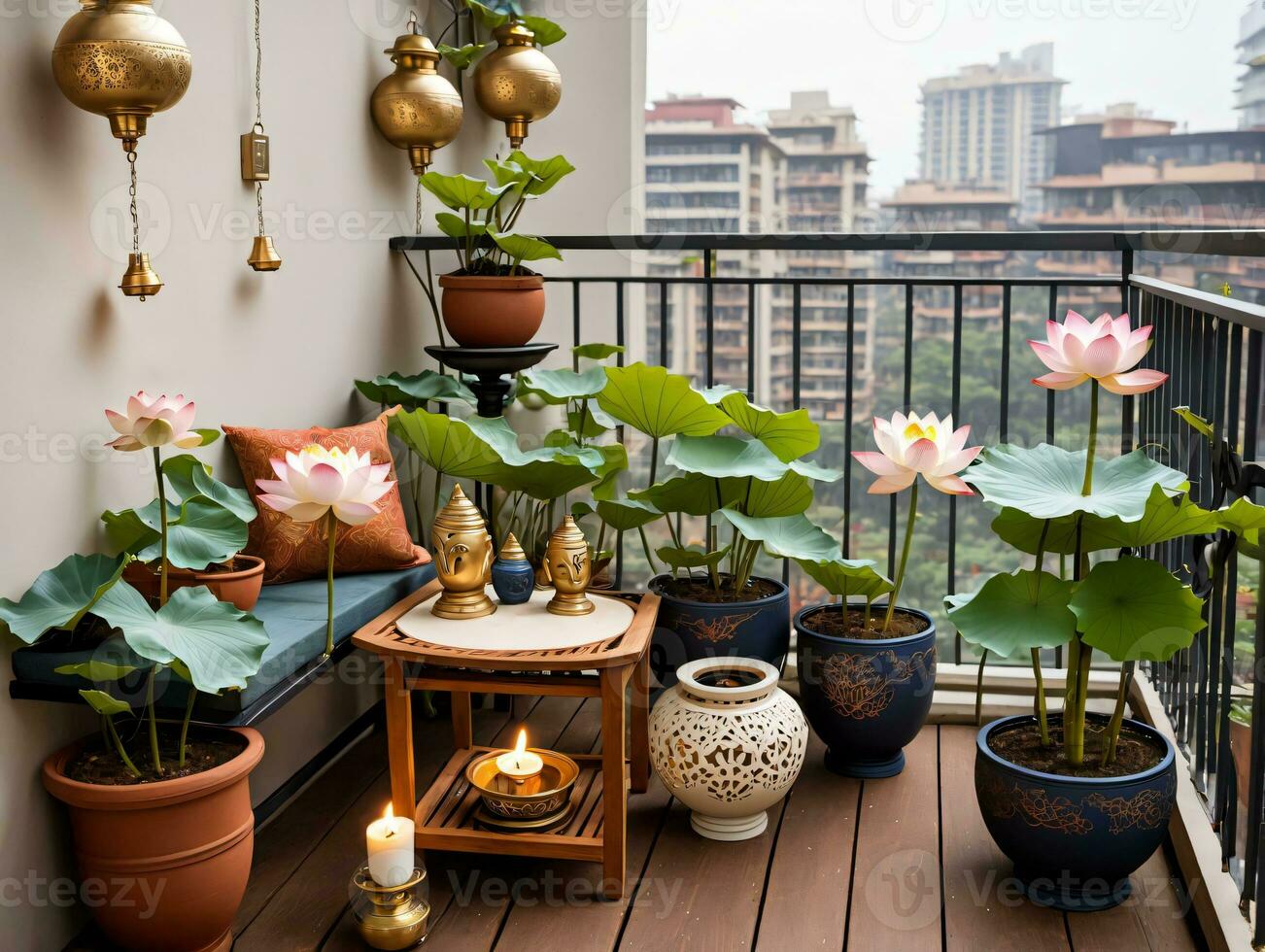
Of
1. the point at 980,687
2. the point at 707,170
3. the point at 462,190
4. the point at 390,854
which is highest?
the point at 707,170

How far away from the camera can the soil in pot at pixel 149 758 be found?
1.64 m

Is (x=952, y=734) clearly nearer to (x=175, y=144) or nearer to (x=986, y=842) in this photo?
(x=986, y=842)

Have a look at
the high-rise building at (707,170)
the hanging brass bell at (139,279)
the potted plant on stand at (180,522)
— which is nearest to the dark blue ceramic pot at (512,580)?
the potted plant on stand at (180,522)

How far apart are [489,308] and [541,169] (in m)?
0.35

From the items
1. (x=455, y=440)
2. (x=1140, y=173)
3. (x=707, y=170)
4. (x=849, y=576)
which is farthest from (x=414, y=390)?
(x=1140, y=173)

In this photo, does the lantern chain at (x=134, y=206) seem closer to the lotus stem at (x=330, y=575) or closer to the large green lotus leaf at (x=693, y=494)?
the lotus stem at (x=330, y=575)

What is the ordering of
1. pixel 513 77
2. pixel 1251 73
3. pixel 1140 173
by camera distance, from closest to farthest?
pixel 513 77 → pixel 1251 73 → pixel 1140 173

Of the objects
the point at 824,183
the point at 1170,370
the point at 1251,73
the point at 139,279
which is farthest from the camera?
the point at 824,183

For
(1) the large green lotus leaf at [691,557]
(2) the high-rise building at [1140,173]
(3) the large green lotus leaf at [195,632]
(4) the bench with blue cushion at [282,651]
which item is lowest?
(4) the bench with blue cushion at [282,651]

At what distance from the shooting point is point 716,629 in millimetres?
2357

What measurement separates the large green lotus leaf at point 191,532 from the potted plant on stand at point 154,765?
3 cm

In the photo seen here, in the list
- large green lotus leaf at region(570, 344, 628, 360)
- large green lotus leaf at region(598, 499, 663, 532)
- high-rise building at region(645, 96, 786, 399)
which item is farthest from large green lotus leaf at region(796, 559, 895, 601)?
high-rise building at region(645, 96, 786, 399)

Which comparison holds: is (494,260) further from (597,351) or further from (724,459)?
(724,459)

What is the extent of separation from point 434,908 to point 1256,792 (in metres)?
1.29
